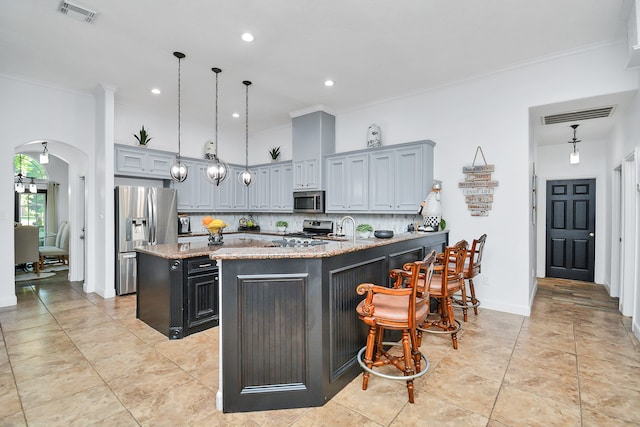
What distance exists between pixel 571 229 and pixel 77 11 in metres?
8.11

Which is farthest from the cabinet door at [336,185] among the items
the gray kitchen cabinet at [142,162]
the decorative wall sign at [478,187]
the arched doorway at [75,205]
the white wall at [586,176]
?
the arched doorway at [75,205]

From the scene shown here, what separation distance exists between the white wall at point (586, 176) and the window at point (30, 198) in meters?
12.6

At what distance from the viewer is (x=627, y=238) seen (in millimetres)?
3984

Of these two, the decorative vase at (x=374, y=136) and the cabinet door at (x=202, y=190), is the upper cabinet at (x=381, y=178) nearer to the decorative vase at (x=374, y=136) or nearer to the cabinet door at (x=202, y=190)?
the decorative vase at (x=374, y=136)

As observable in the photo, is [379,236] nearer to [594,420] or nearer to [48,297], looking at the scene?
[594,420]

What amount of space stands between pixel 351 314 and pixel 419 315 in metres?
0.53

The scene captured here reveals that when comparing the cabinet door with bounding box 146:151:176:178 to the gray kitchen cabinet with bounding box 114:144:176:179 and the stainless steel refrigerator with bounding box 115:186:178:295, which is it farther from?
the stainless steel refrigerator with bounding box 115:186:178:295

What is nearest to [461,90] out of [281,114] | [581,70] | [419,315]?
[581,70]

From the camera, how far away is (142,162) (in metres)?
5.41

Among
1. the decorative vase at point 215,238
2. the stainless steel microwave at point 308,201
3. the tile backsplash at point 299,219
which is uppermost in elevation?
the stainless steel microwave at point 308,201

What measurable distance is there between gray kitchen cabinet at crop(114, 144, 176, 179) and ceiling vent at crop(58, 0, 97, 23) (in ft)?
7.70

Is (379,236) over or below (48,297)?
over

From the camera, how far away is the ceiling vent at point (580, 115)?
416 cm

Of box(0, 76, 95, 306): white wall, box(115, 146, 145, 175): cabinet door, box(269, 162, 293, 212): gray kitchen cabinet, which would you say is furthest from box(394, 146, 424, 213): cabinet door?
box(0, 76, 95, 306): white wall
